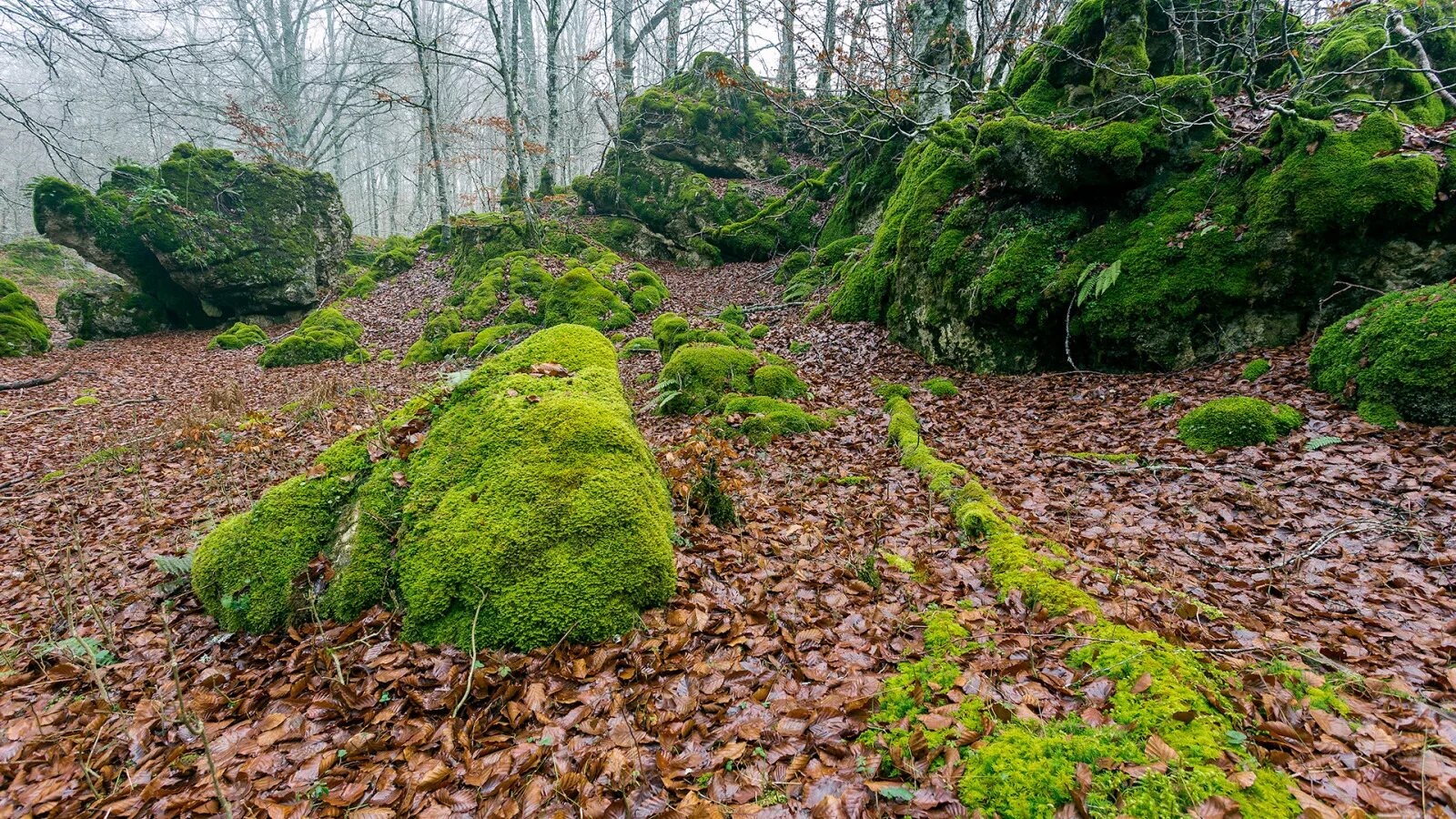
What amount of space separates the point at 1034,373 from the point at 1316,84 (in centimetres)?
598

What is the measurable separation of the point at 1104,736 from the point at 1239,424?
5.00 m

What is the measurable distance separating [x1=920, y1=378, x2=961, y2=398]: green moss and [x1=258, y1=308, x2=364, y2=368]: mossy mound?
12.8 metres

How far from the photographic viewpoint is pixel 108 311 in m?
14.9

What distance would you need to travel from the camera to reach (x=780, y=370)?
8.41 metres

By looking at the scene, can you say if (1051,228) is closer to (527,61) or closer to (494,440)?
(494,440)

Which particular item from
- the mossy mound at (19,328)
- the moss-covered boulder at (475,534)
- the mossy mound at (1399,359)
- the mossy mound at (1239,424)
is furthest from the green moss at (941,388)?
the mossy mound at (19,328)

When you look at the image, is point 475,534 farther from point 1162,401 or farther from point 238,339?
point 238,339

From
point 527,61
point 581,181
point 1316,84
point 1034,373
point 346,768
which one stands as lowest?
point 346,768

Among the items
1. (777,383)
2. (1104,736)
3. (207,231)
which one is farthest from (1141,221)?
(207,231)

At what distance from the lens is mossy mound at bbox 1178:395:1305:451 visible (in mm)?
5445

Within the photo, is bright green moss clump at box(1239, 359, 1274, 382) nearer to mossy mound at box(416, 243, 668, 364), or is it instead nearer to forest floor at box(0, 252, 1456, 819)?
forest floor at box(0, 252, 1456, 819)

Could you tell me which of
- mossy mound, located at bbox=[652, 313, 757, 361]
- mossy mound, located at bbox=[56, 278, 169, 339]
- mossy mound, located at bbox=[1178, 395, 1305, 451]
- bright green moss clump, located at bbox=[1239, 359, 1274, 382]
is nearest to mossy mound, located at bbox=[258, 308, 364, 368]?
mossy mound, located at bbox=[56, 278, 169, 339]

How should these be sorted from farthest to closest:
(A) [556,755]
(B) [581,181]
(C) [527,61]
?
(C) [527,61]
(B) [581,181]
(A) [556,755]

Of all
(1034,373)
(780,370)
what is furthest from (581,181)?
(1034,373)
